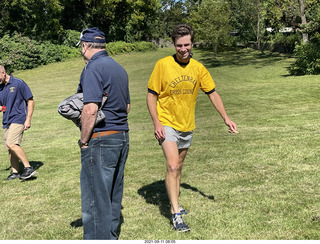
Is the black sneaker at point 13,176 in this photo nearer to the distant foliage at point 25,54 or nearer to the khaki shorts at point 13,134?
the khaki shorts at point 13,134

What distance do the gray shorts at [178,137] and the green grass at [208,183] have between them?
3.12ft

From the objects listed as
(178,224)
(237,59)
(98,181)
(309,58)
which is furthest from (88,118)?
(237,59)

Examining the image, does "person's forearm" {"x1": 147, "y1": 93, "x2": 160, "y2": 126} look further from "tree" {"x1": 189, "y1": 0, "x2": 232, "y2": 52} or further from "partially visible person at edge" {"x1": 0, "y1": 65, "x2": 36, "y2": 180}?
"tree" {"x1": 189, "y1": 0, "x2": 232, "y2": 52}

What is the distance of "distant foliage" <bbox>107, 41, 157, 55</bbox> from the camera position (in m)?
46.8

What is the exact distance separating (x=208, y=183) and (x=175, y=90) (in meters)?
2.43

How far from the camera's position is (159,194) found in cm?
577

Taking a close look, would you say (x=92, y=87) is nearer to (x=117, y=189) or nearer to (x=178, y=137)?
(x=117, y=189)

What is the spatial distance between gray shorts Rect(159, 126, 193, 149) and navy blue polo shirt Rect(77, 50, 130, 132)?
2.61 ft

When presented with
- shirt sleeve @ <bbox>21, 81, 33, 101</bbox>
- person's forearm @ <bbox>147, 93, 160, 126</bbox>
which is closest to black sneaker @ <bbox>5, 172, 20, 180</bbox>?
shirt sleeve @ <bbox>21, 81, 33, 101</bbox>

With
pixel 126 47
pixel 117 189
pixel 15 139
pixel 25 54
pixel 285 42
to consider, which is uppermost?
pixel 25 54

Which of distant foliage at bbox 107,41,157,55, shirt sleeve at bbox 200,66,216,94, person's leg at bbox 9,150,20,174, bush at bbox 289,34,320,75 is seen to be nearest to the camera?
shirt sleeve at bbox 200,66,216,94

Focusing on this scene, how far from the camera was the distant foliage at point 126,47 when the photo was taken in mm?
46816

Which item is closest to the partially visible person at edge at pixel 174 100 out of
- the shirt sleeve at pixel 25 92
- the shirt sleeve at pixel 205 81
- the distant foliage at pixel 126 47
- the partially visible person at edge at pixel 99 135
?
the shirt sleeve at pixel 205 81

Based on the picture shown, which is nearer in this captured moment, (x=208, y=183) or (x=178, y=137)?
(x=178, y=137)
